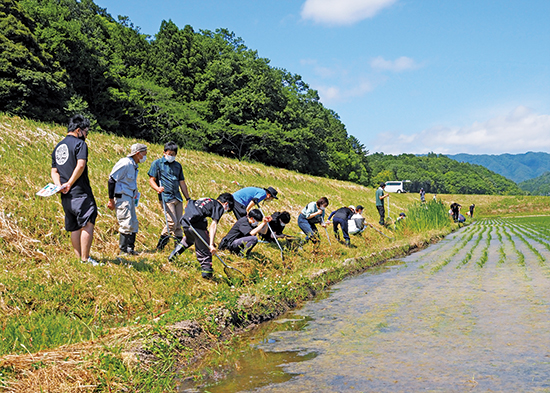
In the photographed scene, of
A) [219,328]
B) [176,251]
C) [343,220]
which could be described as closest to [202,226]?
[176,251]

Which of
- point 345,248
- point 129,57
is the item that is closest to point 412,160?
point 129,57

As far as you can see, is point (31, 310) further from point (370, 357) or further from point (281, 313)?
point (370, 357)

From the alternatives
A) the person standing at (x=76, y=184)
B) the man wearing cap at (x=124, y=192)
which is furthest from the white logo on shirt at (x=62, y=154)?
the man wearing cap at (x=124, y=192)

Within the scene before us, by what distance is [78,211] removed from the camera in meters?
5.72

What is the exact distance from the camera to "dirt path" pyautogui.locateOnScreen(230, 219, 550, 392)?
3615 millimetres

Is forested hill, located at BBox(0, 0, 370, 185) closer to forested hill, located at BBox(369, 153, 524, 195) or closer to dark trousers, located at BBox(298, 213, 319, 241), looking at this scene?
dark trousers, located at BBox(298, 213, 319, 241)

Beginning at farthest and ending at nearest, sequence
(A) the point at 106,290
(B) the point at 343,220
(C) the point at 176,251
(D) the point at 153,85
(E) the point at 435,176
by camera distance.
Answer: (E) the point at 435,176 < (D) the point at 153,85 < (B) the point at 343,220 < (C) the point at 176,251 < (A) the point at 106,290

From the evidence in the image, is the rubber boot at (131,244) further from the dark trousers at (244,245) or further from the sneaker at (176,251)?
the dark trousers at (244,245)

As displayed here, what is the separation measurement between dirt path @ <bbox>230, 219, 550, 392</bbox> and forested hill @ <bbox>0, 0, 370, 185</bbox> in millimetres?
24521

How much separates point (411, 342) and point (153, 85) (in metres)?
37.0

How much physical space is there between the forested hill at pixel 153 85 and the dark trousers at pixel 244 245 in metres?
21.3

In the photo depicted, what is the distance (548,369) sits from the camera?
370 centimetres

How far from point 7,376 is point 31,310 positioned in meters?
1.97

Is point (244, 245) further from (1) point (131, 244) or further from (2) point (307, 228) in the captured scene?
(2) point (307, 228)
